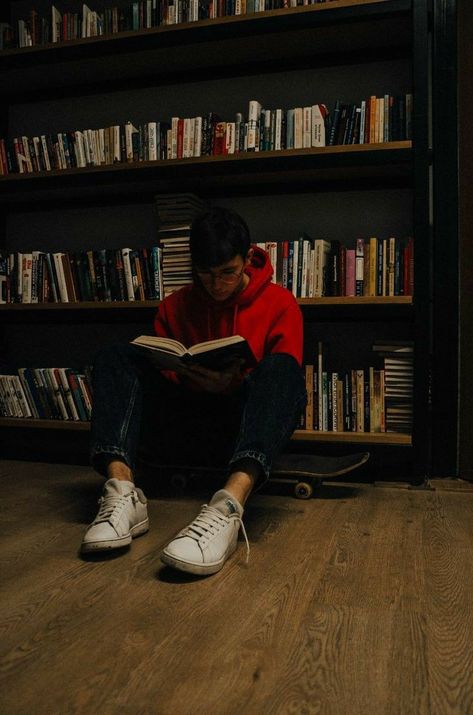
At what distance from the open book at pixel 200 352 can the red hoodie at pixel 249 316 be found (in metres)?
0.23

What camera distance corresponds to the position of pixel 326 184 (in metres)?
2.46

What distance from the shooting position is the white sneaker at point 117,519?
131cm

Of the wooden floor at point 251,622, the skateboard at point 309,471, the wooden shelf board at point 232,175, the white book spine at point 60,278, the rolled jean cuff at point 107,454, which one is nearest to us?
the wooden floor at point 251,622

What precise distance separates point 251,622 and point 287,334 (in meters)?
0.94

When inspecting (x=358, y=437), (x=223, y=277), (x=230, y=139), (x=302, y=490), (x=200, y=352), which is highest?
(x=230, y=139)

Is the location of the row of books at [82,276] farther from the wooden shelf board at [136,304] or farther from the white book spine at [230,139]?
the white book spine at [230,139]

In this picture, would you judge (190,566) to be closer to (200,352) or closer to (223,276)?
(200,352)

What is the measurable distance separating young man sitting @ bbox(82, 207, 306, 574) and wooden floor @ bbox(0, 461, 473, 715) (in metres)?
0.09

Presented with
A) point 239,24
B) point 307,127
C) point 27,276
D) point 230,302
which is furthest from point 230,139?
point 27,276

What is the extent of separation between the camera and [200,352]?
153 centimetres

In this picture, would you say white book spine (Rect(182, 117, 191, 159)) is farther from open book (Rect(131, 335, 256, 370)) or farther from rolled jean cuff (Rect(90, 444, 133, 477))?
rolled jean cuff (Rect(90, 444, 133, 477))

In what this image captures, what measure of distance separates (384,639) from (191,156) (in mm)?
1872

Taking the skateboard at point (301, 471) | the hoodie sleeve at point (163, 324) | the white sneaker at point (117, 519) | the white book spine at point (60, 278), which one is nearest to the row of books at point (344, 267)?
the hoodie sleeve at point (163, 324)

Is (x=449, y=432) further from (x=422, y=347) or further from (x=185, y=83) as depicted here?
(x=185, y=83)
